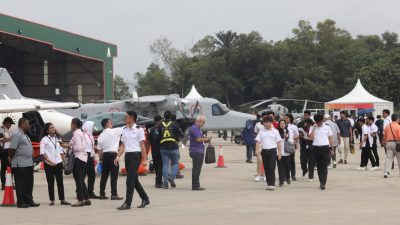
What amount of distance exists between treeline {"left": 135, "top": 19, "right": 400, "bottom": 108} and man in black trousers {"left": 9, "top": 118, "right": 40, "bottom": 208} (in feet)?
207

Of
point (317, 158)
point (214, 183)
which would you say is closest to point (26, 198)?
point (214, 183)

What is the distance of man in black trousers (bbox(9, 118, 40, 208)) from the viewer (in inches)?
484

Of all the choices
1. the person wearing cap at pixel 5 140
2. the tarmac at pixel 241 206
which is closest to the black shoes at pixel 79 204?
the tarmac at pixel 241 206

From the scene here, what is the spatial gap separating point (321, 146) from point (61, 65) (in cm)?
4245

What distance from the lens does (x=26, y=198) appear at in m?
12.3

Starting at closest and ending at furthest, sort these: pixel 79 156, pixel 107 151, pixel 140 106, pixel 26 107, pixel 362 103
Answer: pixel 79 156 → pixel 107 151 → pixel 26 107 → pixel 140 106 → pixel 362 103

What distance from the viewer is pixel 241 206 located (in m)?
11.9

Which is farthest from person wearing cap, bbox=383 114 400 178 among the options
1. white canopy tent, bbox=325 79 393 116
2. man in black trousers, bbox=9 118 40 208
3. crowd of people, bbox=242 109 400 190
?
white canopy tent, bbox=325 79 393 116

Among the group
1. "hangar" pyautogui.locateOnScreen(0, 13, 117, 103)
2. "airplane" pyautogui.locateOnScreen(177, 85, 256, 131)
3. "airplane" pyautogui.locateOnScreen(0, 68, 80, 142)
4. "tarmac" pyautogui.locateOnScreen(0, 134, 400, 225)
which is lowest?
"tarmac" pyautogui.locateOnScreen(0, 134, 400, 225)

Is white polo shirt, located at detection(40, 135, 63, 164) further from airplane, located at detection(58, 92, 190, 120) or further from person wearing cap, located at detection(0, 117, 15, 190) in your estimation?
airplane, located at detection(58, 92, 190, 120)

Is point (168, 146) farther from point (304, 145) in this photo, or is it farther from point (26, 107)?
point (304, 145)

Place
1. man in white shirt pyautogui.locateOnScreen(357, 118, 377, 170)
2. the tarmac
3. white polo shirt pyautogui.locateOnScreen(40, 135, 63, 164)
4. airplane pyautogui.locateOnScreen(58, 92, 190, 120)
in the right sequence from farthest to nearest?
airplane pyautogui.locateOnScreen(58, 92, 190, 120) → man in white shirt pyautogui.locateOnScreen(357, 118, 377, 170) → white polo shirt pyautogui.locateOnScreen(40, 135, 63, 164) → the tarmac

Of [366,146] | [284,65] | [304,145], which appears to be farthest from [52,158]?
[284,65]

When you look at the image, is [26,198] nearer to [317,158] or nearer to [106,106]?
[317,158]
